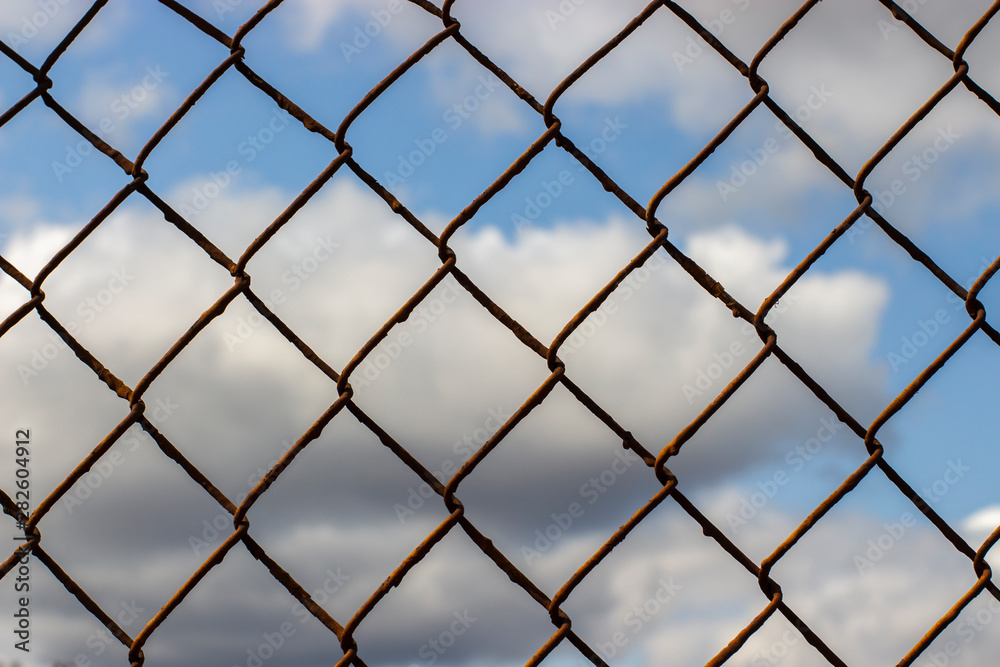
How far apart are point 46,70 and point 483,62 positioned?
82cm

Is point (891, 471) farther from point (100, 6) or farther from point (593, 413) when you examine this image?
point (100, 6)

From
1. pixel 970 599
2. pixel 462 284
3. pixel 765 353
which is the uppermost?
pixel 462 284

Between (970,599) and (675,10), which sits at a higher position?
(675,10)

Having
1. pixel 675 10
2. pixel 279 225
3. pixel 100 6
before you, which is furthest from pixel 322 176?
pixel 675 10

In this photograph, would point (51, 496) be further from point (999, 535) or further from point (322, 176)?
point (999, 535)

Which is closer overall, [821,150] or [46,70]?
[46,70]

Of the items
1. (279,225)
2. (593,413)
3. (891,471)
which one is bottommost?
(891,471)

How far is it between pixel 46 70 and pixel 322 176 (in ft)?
1.87

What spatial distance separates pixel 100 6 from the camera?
1.58m

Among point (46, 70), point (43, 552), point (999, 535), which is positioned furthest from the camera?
point (999, 535)

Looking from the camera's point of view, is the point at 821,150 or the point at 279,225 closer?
the point at 279,225

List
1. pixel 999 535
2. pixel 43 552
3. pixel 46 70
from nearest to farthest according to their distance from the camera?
pixel 43 552, pixel 46 70, pixel 999 535

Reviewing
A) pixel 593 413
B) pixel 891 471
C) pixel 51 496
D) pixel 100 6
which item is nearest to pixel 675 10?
pixel 593 413

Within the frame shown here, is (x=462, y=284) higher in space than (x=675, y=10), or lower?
lower
